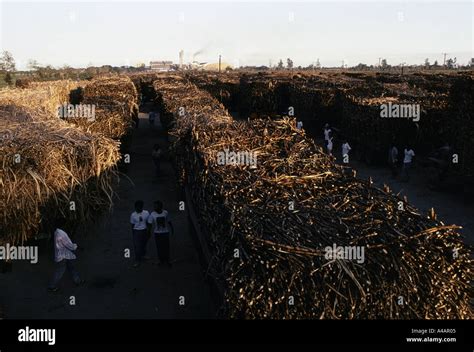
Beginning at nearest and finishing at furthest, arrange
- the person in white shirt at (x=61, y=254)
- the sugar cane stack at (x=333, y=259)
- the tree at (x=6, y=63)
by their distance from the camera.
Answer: the sugar cane stack at (x=333, y=259)
the person in white shirt at (x=61, y=254)
the tree at (x=6, y=63)

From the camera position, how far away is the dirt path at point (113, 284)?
735cm

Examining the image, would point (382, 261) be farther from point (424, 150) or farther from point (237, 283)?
point (424, 150)

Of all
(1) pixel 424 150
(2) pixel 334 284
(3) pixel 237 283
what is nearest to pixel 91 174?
(3) pixel 237 283

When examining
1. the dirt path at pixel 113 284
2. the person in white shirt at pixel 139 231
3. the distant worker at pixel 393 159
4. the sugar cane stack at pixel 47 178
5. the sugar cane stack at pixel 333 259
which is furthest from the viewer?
the distant worker at pixel 393 159

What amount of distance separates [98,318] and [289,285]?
4129 millimetres

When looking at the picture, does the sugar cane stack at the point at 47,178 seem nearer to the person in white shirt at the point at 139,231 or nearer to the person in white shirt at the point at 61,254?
the person in white shirt at the point at 61,254

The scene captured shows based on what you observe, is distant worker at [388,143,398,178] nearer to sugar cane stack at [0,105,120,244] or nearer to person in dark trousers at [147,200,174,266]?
person in dark trousers at [147,200,174,266]

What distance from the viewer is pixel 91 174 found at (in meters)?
9.18

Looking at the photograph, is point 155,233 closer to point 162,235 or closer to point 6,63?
point 162,235

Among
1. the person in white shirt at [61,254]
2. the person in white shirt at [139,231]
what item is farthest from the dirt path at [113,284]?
the person in white shirt at [139,231]

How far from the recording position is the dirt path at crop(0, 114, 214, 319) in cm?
735

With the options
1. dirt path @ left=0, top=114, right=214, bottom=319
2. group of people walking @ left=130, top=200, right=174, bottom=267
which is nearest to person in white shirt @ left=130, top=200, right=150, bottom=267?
group of people walking @ left=130, top=200, right=174, bottom=267

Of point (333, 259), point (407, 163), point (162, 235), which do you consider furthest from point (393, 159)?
point (333, 259)

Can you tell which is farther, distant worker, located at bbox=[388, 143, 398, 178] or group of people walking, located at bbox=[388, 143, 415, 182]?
distant worker, located at bbox=[388, 143, 398, 178]
